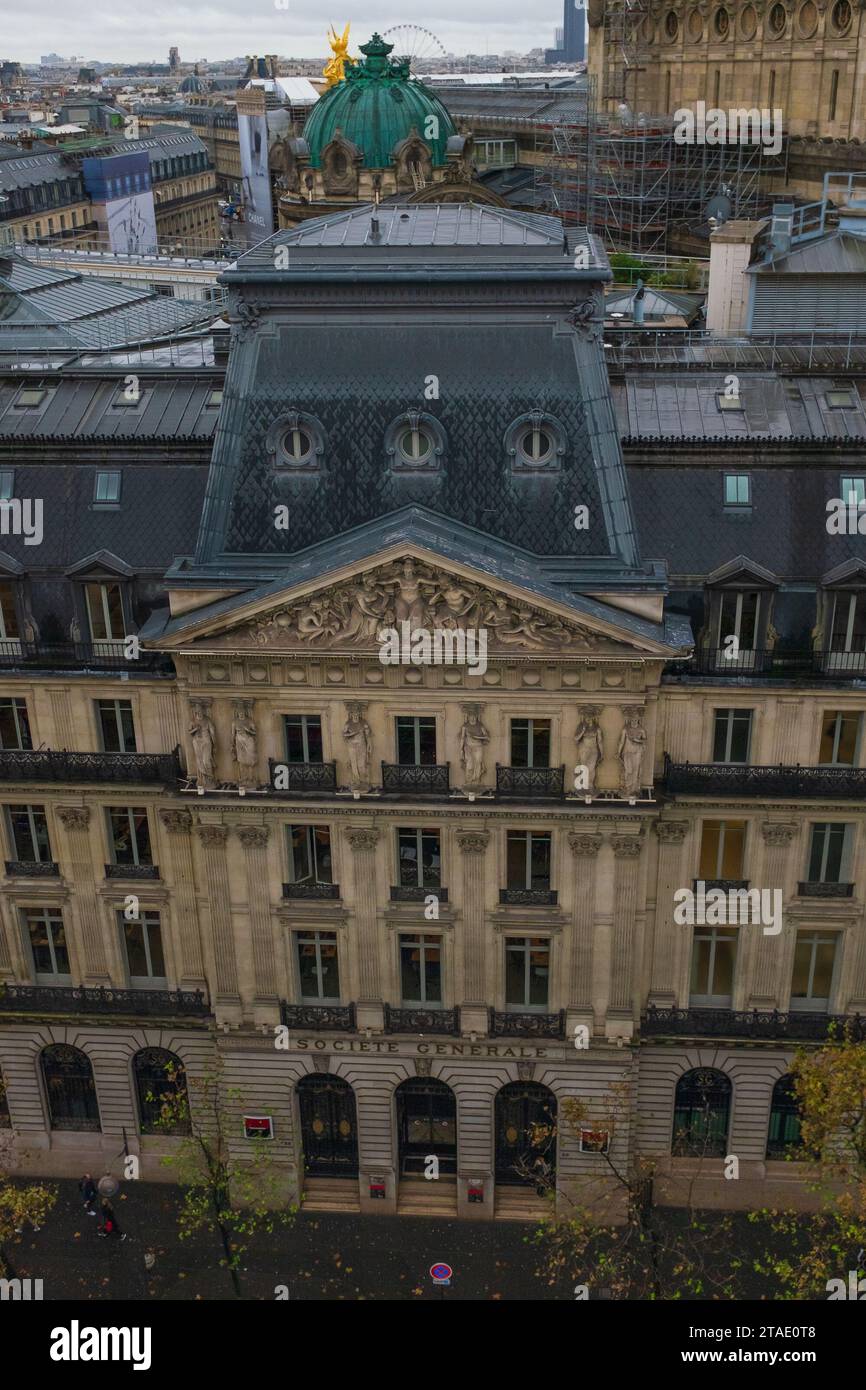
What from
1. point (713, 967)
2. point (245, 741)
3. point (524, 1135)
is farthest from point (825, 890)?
point (245, 741)

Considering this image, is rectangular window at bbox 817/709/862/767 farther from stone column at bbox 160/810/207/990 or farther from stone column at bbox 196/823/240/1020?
stone column at bbox 160/810/207/990

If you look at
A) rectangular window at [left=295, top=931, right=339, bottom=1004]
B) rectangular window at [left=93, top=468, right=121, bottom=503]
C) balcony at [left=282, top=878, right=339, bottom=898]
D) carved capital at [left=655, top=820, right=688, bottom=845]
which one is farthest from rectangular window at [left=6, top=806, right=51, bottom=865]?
carved capital at [left=655, top=820, right=688, bottom=845]

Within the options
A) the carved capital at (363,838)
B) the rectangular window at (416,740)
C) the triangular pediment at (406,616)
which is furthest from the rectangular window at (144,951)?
the triangular pediment at (406,616)

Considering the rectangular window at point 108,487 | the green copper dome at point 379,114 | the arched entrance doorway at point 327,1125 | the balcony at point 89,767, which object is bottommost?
the arched entrance doorway at point 327,1125

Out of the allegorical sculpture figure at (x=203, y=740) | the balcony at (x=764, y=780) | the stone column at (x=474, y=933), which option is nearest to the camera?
the allegorical sculpture figure at (x=203, y=740)

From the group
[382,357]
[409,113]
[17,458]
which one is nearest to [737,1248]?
[382,357]

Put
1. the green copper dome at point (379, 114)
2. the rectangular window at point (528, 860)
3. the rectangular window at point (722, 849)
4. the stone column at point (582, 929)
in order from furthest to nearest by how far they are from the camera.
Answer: the green copper dome at point (379, 114) → the rectangular window at point (722, 849) → the rectangular window at point (528, 860) → the stone column at point (582, 929)

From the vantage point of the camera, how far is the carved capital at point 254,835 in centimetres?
4875

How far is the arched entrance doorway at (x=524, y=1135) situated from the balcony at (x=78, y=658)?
20.7m

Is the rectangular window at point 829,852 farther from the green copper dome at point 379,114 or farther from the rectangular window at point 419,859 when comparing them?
the green copper dome at point 379,114

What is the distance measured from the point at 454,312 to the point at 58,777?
2136 centimetres

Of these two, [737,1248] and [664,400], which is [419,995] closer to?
[737,1248]

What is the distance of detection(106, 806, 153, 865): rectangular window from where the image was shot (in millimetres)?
51094

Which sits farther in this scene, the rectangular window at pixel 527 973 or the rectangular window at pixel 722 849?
the rectangular window at pixel 527 973
